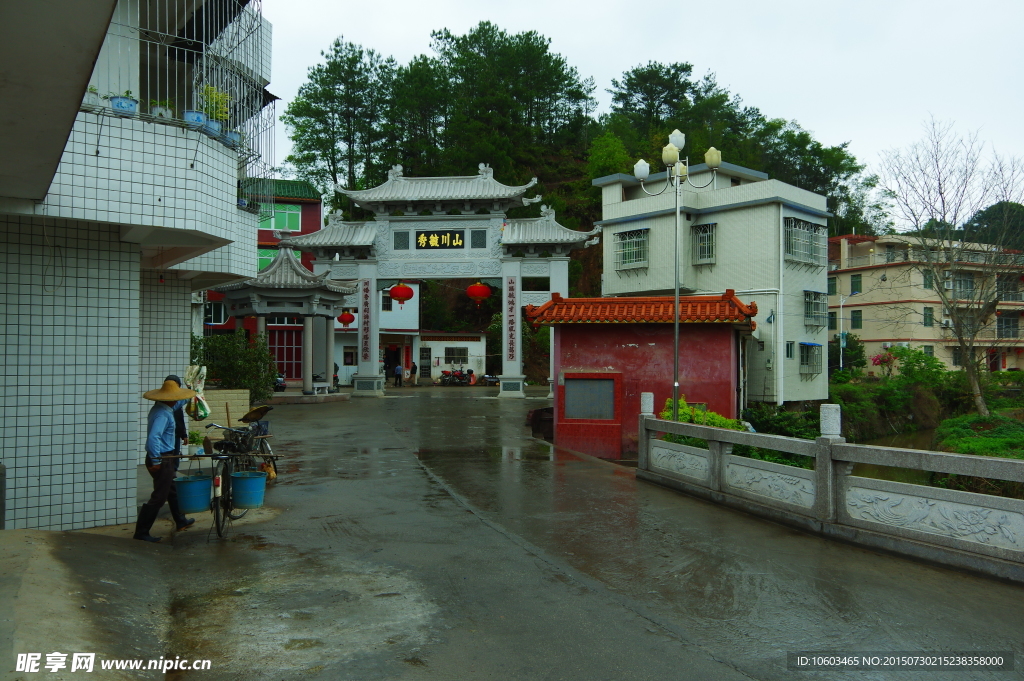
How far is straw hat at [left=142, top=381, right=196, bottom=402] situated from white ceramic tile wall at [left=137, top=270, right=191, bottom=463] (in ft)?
13.3

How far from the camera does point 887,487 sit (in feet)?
22.1

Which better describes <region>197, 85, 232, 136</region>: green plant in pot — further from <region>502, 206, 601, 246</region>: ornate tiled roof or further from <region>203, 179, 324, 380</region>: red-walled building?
<region>203, 179, 324, 380</region>: red-walled building

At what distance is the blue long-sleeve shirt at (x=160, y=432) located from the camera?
6651 mm

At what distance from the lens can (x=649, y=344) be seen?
1509 centimetres

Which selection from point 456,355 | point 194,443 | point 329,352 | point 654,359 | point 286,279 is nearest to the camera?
point 194,443

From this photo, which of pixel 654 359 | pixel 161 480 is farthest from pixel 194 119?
pixel 654 359

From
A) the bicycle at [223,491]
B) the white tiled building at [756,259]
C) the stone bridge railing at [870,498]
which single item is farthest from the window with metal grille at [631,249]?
the bicycle at [223,491]

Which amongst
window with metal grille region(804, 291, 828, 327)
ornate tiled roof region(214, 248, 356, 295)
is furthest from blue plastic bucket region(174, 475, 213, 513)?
window with metal grille region(804, 291, 828, 327)

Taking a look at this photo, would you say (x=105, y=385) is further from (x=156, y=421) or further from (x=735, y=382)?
(x=735, y=382)

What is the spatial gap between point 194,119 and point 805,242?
20964mm

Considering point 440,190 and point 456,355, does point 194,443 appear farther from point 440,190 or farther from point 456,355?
point 456,355

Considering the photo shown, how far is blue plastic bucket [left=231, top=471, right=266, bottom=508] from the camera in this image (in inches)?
301

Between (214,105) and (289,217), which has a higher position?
(289,217)

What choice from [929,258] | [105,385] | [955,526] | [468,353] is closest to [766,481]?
[955,526]
